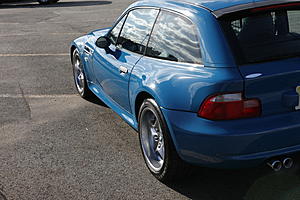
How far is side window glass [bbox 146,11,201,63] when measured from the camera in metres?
3.84

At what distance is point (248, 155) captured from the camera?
11.6ft

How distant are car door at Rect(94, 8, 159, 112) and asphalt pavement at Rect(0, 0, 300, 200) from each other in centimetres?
55

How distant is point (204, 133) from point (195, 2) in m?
1.23

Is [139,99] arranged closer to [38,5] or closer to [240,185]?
[240,185]

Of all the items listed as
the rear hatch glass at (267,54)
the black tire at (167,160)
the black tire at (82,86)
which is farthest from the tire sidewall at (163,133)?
the black tire at (82,86)

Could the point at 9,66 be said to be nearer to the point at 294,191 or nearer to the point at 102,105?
the point at 102,105

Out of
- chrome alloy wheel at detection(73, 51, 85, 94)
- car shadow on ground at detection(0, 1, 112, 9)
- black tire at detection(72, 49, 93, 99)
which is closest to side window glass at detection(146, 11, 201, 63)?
black tire at detection(72, 49, 93, 99)

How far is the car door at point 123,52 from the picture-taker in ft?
15.1

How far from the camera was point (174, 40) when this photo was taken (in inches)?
160

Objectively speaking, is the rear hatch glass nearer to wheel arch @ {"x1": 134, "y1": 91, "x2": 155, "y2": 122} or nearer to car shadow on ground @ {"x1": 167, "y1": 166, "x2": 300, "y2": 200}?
car shadow on ground @ {"x1": 167, "y1": 166, "x2": 300, "y2": 200}

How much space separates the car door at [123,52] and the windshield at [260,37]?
104 centimetres

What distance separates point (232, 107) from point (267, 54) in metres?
0.51

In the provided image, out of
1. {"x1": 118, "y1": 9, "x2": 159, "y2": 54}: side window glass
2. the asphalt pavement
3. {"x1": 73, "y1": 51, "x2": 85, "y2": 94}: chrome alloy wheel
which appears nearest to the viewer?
the asphalt pavement

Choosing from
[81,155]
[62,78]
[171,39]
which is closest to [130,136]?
[81,155]
